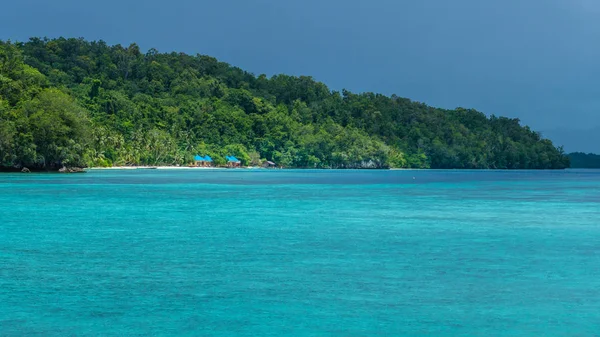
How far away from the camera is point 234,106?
135250mm

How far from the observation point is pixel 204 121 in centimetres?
11962

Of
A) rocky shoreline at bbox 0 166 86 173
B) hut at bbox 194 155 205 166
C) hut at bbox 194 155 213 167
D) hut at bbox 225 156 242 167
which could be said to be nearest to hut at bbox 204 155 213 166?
hut at bbox 194 155 213 167

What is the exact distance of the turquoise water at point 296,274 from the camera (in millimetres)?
9633

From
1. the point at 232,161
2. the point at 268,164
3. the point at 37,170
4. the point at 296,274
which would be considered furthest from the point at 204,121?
the point at 296,274

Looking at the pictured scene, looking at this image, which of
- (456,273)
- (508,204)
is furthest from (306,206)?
(456,273)

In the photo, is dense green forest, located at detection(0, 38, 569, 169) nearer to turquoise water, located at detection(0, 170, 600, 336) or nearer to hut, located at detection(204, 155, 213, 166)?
hut, located at detection(204, 155, 213, 166)

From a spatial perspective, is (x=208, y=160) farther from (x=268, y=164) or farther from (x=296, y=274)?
(x=296, y=274)

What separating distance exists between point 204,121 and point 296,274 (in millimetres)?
107936

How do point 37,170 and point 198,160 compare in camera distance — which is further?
point 198,160

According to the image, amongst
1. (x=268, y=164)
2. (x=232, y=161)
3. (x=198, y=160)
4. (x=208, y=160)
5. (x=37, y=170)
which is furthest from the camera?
(x=268, y=164)

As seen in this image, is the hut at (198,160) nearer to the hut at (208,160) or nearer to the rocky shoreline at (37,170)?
the hut at (208,160)

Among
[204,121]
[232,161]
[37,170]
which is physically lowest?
[37,170]

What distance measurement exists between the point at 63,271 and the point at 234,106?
Result: 123 metres

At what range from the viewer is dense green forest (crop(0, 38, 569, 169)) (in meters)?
64.6
